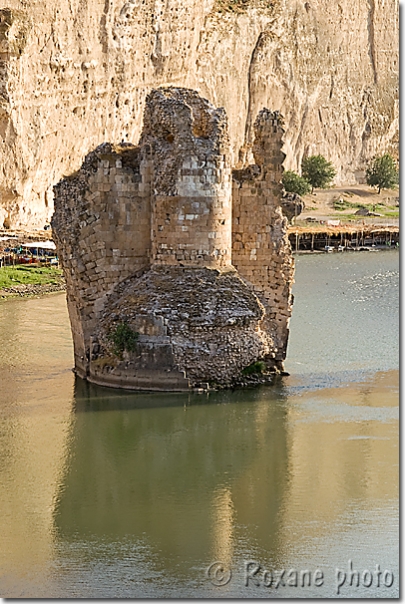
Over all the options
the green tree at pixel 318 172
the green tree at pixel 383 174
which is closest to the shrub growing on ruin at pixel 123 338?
the green tree at pixel 318 172

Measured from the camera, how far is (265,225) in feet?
75.4

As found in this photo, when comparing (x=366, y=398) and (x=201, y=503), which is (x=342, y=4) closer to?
(x=366, y=398)

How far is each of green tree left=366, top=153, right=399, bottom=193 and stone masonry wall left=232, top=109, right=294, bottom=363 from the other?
5565 centimetres

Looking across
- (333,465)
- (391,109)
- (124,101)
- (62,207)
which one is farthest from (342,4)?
(333,465)

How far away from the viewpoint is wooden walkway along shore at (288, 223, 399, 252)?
56344 millimetres

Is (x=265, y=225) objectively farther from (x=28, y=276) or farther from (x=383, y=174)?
(x=383, y=174)

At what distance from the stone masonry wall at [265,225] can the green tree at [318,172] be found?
52.4 m

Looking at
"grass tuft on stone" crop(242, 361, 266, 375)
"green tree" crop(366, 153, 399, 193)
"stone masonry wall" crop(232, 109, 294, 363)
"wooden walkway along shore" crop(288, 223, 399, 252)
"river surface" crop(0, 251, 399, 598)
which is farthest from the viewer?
"green tree" crop(366, 153, 399, 193)

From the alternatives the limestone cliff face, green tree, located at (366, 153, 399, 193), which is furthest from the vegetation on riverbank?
green tree, located at (366, 153, 399, 193)

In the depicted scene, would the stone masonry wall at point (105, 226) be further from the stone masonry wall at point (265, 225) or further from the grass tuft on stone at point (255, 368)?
the grass tuft on stone at point (255, 368)

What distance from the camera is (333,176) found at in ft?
254

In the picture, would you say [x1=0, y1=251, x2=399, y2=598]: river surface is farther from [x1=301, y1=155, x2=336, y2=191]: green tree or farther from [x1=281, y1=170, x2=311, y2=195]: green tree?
[x1=301, y1=155, x2=336, y2=191]: green tree

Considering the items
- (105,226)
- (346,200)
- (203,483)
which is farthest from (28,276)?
(346,200)

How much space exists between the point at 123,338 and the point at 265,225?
3127mm
